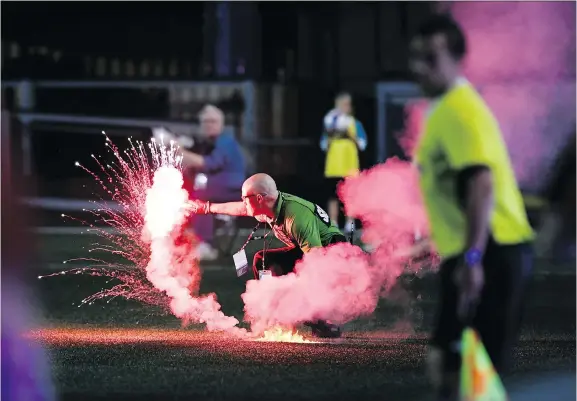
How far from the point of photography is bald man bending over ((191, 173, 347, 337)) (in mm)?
9789

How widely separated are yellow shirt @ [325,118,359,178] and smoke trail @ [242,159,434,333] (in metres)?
5.47

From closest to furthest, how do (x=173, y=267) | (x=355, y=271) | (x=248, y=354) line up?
(x=248, y=354) < (x=355, y=271) < (x=173, y=267)

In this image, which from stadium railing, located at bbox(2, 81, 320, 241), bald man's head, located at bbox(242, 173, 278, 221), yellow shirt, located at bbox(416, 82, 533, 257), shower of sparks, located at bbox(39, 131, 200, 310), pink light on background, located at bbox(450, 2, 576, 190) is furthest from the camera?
stadium railing, located at bbox(2, 81, 320, 241)

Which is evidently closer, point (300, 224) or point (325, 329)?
point (300, 224)

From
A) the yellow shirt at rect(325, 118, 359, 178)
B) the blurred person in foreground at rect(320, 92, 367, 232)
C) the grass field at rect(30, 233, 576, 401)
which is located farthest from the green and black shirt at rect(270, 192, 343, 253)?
the yellow shirt at rect(325, 118, 359, 178)

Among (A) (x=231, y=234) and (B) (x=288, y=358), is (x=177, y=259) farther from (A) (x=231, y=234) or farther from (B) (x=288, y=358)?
(A) (x=231, y=234)

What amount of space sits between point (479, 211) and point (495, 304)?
1.53ft

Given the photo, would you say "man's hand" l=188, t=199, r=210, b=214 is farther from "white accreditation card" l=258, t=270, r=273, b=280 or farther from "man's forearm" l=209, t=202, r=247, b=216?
"white accreditation card" l=258, t=270, r=273, b=280

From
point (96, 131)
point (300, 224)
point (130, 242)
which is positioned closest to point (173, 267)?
point (300, 224)

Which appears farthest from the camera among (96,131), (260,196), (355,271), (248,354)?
(96,131)

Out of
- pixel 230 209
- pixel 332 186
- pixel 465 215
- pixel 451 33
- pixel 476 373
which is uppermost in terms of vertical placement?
pixel 451 33

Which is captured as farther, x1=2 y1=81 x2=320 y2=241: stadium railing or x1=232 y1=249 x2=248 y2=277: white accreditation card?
x1=2 y1=81 x2=320 y2=241: stadium railing

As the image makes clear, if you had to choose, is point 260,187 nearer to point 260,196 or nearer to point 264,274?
point 260,196

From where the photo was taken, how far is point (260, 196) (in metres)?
9.74
